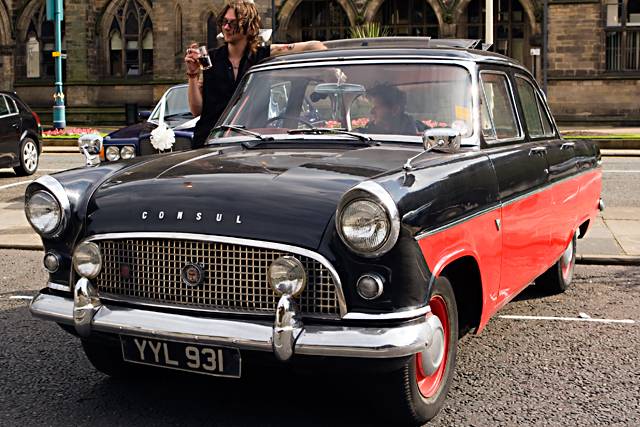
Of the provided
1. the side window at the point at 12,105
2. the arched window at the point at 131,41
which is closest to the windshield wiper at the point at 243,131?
the side window at the point at 12,105

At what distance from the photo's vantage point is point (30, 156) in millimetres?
15898

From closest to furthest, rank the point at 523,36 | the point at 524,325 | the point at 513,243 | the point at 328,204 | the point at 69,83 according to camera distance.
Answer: the point at 328,204 < the point at 513,243 < the point at 524,325 < the point at 523,36 < the point at 69,83

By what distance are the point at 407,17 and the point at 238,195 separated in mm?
30313

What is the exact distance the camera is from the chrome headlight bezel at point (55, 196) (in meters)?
3.98

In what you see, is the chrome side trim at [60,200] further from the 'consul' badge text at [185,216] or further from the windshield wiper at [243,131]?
the windshield wiper at [243,131]

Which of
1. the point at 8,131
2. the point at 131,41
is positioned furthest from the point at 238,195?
the point at 131,41

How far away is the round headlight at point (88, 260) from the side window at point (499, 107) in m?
2.18

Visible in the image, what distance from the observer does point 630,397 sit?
4289 millimetres

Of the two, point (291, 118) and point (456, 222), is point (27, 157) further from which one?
point (456, 222)

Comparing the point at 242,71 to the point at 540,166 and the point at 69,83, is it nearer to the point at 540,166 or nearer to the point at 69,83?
the point at 540,166

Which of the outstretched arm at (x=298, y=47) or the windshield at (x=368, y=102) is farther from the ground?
the outstretched arm at (x=298, y=47)

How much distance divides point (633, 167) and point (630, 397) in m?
13.0

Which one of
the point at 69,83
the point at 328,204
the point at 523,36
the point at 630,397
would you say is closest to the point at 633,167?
the point at 630,397

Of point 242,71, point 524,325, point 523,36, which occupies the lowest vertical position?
point 524,325
